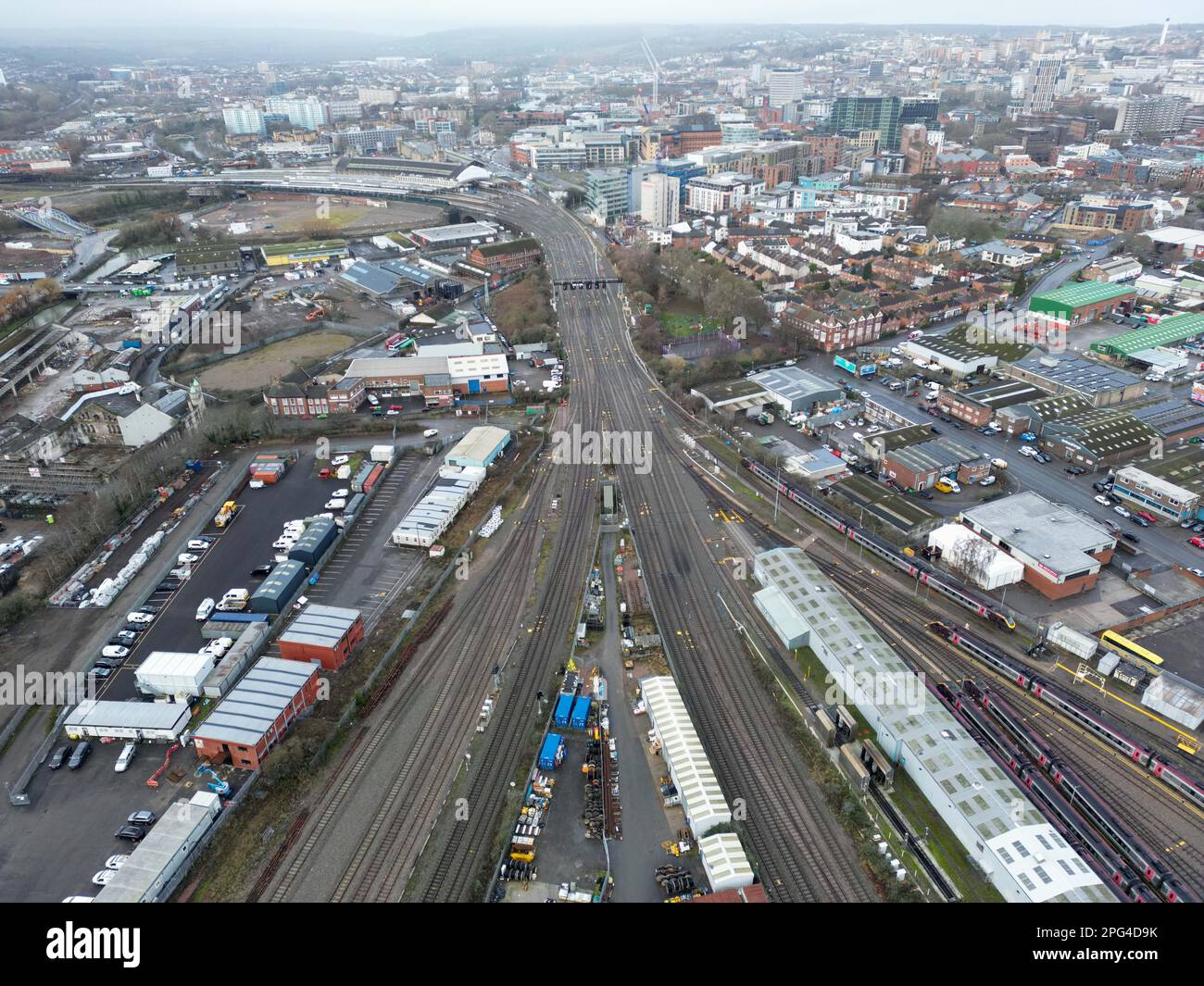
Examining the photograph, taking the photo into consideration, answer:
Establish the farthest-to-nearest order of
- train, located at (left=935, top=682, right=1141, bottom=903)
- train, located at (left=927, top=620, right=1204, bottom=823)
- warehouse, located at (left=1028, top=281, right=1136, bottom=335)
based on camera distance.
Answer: warehouse, located at (left=1028, top=281, right=1136, bottom=335) → train, located at (left=927, top=620, right=1204, bottom=823) → train, located at (left=935, top=682, right=1141, bottom=903)

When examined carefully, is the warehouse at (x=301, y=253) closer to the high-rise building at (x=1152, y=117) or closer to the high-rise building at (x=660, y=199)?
the high-rise building at (x=660, y=199)

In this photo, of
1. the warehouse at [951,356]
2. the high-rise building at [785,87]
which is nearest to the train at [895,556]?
the warehouse at [951,356]

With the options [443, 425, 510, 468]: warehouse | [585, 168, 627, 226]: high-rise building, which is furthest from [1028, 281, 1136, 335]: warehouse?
[585, 168, 627, 226]: high-rise building

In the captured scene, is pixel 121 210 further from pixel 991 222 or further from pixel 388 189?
pixel 991 222

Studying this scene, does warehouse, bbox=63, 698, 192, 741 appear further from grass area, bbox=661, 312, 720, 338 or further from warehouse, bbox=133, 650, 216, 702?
grass area, bbox=661, 312, 720, 338

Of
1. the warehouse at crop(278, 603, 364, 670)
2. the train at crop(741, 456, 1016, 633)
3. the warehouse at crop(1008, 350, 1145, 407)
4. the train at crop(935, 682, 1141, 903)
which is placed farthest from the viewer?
the warehouse at crop(1008, 350, 1145, 407)

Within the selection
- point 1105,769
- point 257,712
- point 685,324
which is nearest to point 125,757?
point 257,712

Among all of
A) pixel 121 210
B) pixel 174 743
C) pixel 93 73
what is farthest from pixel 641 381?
pixel 93 73

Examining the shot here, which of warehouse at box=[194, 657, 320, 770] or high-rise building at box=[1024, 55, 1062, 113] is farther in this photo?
high-rise building at box=[1024, 55, 1062, 113]
